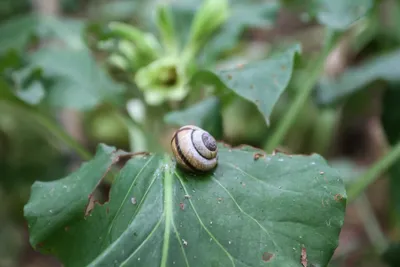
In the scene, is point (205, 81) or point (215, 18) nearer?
point (205, 81)

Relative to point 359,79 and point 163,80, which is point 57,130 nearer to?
point 163,80

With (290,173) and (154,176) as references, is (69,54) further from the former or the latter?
(290,173)

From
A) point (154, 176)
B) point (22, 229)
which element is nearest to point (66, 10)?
point (22, 229)

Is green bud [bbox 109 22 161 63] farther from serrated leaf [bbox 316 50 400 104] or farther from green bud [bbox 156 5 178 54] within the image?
serrated leaf [bbox 316 50 400 104]

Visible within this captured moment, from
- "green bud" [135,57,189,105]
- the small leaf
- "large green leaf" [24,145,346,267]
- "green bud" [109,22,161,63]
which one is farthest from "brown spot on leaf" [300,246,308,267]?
"green bud" [109,22,161,63]

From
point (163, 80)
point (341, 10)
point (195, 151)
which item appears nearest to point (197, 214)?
point (195, 151)

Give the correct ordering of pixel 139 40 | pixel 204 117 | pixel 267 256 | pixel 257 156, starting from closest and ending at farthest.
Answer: pixel 267 256, pixel 257 156, pixel 204 117, pixel 139 40
